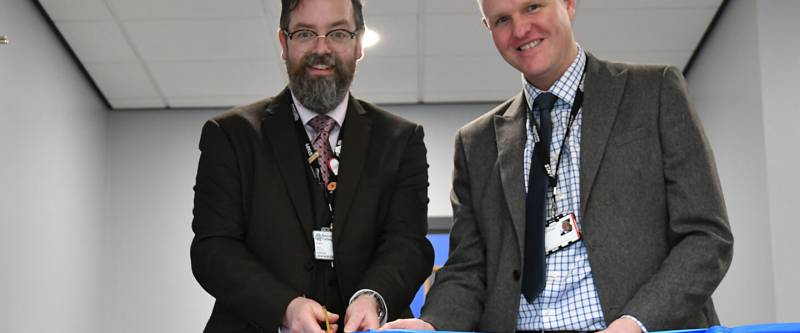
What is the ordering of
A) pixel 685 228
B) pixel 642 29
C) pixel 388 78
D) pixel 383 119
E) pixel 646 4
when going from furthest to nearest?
pixel 388 78, pixel 642 29, pixel 646 4, pixel 383 119, pixel 685 228

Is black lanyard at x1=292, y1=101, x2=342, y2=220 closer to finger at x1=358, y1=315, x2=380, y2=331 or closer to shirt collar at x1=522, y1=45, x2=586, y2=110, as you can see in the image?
finger at x1=358, y1=315, x2=380, y2=331

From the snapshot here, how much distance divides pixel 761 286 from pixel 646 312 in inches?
128

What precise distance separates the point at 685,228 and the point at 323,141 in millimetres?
950

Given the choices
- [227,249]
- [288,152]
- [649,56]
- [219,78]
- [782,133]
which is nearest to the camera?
[227,249]

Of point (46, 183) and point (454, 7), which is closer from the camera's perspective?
point (454, 7)

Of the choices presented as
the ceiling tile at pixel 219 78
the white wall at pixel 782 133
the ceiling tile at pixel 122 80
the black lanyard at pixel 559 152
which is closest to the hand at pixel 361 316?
the black lanyard at pixel 559 152

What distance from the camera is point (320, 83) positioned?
8.08 ft

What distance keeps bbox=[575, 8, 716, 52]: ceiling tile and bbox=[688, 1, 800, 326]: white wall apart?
0.69 ft

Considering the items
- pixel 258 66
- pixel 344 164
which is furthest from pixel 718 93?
pixel 344 164

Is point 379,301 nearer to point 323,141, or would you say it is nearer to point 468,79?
point 323,141

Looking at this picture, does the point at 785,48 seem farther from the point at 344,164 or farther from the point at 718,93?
the point at 344,164

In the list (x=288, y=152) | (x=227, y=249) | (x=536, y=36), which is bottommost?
(x=227, y=249)

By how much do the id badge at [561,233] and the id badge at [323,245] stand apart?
0.54 m

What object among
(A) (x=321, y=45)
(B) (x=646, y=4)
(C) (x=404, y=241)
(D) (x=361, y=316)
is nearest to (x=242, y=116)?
(A) (x=321, y=45)
